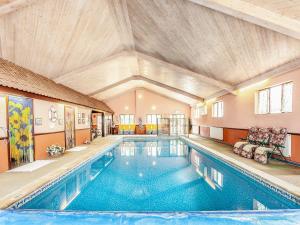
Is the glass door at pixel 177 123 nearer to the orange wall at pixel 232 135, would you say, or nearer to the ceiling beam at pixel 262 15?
the orange wall at pixel 232 135

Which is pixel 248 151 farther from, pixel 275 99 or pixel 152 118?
pixel 152 118

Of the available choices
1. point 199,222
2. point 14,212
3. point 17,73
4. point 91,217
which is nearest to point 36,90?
point 17,73

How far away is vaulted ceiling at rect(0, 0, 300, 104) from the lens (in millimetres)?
4055

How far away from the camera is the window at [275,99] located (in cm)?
611

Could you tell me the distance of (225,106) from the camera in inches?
425

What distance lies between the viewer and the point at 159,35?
6605 millimetres

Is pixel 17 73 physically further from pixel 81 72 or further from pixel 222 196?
pixel 222 196

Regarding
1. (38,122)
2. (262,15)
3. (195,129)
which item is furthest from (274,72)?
(195,129)

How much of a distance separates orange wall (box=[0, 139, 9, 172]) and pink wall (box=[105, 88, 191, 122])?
13697 millimetres

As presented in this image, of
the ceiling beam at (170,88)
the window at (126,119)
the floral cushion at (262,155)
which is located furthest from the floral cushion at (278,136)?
the window at (126,119)

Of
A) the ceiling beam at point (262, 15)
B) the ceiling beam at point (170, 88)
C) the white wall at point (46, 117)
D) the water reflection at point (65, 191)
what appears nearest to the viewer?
the water reflection at point (65, 191)

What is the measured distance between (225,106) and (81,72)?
24.1 feet

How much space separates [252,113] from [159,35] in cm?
470

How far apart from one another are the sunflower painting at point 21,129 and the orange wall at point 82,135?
4154 millimetres
